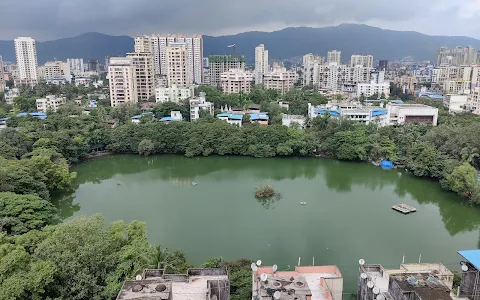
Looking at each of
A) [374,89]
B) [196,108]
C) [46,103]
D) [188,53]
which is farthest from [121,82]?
[374,89]

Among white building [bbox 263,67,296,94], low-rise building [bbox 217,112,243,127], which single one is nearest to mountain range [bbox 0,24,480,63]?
white building [bbox 263,67,296,94]

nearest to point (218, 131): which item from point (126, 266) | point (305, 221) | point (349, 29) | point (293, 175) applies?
point (293, 175)

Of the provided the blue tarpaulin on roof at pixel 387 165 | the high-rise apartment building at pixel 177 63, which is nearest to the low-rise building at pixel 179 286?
the blue tarpaulin on roof at pixel 387 165

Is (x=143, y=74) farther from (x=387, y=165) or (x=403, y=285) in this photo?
(x=403, y=285)

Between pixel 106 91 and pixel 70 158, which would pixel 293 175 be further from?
pixel 106 91

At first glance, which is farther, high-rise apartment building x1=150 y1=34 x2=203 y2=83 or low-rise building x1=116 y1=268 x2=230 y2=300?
high-rise apartment building x1=150 y1=34 x2=203 y2=83

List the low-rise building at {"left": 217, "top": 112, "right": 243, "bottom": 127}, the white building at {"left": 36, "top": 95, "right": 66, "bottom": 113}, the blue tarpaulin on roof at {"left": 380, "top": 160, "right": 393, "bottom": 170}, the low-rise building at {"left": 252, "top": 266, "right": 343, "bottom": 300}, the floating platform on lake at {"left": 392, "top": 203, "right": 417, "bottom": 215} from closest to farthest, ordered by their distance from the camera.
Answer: the low-rise building at {"left": 252, "top": 266, "right": 343, "bottom": 300} < the floating platform on lake at {"left": 392, "top": 203, "right": 417, "bottom": 215} < the blue tarpaulin on roof at {"left": 380, "top": 160, "right": 393, "bottom": 170} < the low-rise building at {"left": 217, "top": 112, "right": 243, "bottom": 127} < the white building at {"left": 36, "top": 95, "right": 66, "bottom": 113}

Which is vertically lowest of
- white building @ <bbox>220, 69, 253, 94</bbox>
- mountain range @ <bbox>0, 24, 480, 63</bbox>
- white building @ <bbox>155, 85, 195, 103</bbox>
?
white building @ <bbox>155, 85, 195, 103</bbox>

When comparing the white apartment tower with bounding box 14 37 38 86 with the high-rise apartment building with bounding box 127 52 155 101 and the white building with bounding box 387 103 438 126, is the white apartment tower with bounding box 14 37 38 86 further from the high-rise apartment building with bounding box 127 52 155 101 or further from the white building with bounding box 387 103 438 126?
the white building with bounding box 387 103 438 126
